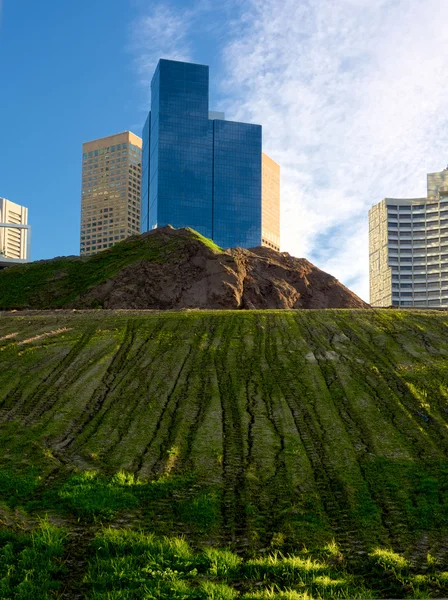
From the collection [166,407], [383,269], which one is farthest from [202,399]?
[383,269]

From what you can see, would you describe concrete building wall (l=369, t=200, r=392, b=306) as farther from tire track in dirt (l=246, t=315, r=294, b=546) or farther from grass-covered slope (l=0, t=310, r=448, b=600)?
tire track in dirt (l=246, t=315, r=294, b=546)

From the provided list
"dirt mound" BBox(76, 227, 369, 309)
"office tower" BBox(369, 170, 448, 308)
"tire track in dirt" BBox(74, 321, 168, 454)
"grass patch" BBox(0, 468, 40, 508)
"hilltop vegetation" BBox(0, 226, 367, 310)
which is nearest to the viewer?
"grass patch" BBox(0, 468, 40, 508)

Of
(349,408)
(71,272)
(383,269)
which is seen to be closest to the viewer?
(349,408)

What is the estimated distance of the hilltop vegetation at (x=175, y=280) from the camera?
44656 mm

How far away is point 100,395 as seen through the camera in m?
21.4

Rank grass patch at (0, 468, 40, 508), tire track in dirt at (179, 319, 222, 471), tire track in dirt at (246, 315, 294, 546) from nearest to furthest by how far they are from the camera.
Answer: tire track in dirt at (246, 315, 294, 546)
grass patch at (0, 468, 40, 508)
tire track in dirt at (179, 319, 222, 471)

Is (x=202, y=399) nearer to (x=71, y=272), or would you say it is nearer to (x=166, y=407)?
(x=166, y=407)

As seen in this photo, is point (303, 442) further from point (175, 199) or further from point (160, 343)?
point (175, 199)

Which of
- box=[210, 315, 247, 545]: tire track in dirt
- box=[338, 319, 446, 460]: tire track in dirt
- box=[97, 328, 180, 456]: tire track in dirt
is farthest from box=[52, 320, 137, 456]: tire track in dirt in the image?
box=[338, 319, 446, 460]: tire track in dirt

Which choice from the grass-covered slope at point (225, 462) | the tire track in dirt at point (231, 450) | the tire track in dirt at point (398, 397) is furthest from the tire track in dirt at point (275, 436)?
the tire track in dirt at point (398, 397)

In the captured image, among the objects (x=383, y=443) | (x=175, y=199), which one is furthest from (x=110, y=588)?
(x=175, y=199)

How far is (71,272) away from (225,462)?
39.1 m

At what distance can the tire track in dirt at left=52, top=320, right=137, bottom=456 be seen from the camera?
1773 centimetres

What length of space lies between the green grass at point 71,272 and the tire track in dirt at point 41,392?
19.2 meters
